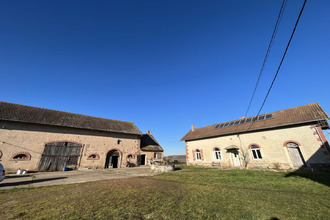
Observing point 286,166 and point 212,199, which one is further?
point 286,166

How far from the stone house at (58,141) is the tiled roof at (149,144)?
2292mm

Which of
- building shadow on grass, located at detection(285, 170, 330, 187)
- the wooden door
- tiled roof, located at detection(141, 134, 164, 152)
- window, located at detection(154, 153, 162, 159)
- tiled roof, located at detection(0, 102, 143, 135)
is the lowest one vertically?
building shadow on grass, located at detection(285, 170, 330, 187)

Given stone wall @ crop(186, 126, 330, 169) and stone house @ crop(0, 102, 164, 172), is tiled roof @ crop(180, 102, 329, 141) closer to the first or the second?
stone wall @ crop(186, 126, 330, 169)

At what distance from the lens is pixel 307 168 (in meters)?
10.7

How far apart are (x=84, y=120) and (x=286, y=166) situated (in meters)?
22.9

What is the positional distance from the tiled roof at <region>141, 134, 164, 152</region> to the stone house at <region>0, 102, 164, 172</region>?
7.52 feet

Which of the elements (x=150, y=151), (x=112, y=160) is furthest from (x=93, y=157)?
(x=150, y=151)

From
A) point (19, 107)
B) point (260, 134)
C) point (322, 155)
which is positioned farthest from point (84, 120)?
point (322, 155)

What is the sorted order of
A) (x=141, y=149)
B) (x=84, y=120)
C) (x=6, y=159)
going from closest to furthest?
1. (x=6, y=159)
2. (x=84, y=120)
3. (x=141, y=149)

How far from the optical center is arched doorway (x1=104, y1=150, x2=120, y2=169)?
17.4 m

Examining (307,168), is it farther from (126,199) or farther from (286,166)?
(126,199)

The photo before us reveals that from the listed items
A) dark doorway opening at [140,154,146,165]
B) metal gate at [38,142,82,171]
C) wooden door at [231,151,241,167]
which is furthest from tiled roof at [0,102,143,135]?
wooden door at [231,151,241,167]

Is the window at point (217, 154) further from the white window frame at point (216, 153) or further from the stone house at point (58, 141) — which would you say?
the stone house at point (58, 141)

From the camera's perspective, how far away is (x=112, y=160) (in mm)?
17797
